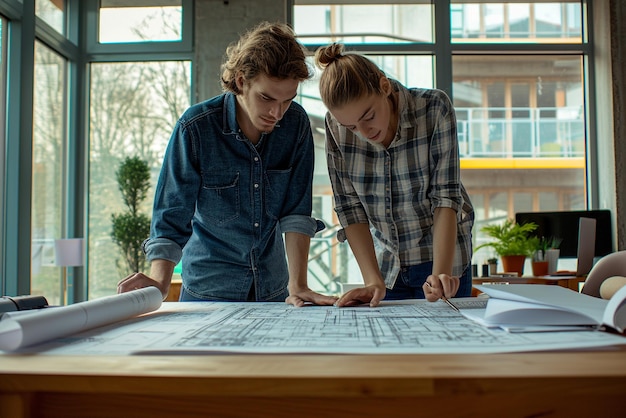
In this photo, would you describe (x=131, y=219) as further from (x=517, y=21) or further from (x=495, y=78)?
(x=517, y=21)

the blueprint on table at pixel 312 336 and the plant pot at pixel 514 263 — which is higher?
the blueprint on table at pixel 312 336

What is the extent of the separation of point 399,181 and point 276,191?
32 centimetres

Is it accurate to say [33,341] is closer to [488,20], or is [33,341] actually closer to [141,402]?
[141,402]

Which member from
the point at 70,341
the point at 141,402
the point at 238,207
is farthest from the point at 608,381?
the point at 238,207

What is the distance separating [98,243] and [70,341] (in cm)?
450

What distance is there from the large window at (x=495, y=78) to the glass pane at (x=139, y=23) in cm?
100

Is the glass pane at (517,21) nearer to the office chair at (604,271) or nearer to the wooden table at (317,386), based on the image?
the office chair at (604,271)

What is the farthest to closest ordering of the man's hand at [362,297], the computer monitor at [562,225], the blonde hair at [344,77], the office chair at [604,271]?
the computer monitor at [562,225], the office chair at [604,271], the blonde hair at [344,77], the man's hand at [362,297]

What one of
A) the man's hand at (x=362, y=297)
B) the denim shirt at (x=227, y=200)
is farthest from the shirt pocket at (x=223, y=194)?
the man's hand at (x=362, y=297)

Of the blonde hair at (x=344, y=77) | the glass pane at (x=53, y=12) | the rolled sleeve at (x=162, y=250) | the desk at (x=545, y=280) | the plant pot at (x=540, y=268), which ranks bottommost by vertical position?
the desk at (x=545, y=280)

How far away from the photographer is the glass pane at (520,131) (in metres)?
5.04

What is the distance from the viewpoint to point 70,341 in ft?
2.71

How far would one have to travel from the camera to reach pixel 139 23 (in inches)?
203

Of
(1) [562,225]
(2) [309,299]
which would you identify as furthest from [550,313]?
(1) [562,225]
